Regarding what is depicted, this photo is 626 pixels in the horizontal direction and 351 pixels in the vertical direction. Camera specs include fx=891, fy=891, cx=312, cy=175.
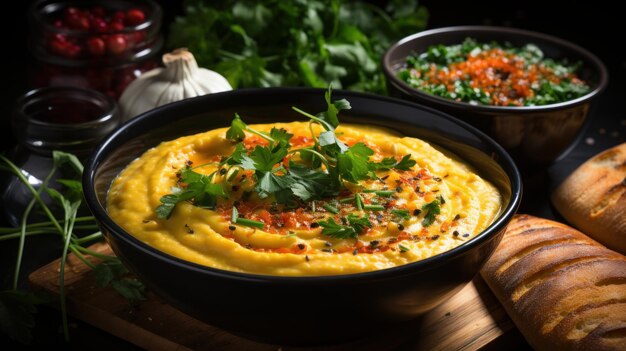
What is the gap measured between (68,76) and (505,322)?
3.30 meters

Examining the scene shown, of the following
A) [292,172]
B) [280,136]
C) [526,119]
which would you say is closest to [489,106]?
[526,119]

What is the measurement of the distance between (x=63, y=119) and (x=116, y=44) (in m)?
0.68

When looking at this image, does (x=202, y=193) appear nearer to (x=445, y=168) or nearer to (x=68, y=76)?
(x=445, y=168)

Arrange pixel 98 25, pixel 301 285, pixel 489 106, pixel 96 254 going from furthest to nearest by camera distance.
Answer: pixel 98 25, pixel 489 106, pixel 96 254, pixel 301 285

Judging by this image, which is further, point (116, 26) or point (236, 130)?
point (116, 26)

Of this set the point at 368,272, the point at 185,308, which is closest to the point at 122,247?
the point at 185,308

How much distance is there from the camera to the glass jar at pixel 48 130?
16.2ft

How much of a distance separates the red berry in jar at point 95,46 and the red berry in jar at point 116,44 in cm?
5

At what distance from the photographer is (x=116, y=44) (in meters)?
5.75

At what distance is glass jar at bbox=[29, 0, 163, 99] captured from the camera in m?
5.73

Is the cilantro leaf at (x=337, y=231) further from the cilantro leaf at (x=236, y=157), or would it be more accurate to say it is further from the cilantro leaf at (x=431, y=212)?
the cilantro leaf at (x=236, y=157)

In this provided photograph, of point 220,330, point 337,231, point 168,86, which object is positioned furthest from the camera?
point 168,86

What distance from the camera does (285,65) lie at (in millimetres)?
6117

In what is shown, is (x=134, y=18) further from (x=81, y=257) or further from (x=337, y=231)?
(x=337, y=231)
